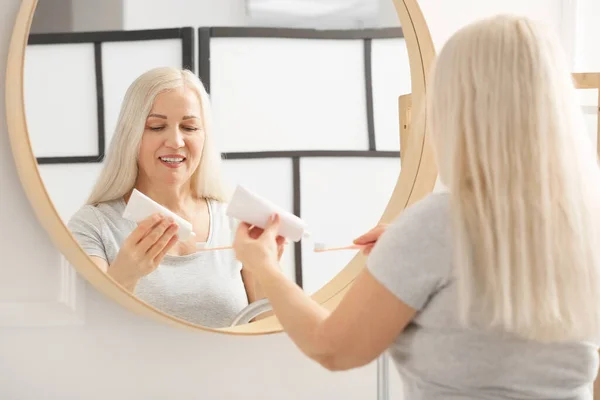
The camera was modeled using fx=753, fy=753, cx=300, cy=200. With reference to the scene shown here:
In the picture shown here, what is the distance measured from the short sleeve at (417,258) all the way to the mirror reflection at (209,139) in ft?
1.30

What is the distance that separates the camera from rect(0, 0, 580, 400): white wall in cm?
94

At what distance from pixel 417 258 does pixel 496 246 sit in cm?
7

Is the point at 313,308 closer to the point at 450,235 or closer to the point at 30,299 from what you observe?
the point at 450,235

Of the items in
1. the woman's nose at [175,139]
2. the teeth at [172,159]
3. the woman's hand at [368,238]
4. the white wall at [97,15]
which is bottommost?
the woman's hand at [368,238]

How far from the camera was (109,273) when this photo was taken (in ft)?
3.08

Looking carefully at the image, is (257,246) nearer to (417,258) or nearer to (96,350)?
(417,258)

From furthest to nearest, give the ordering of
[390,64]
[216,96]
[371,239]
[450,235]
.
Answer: [390,64] → [216,96] → [371,239] → [450,235]

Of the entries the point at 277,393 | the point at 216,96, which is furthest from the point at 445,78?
the point at 277,393

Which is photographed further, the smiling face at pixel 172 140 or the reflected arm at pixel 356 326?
the smiling face at pixel 172 140

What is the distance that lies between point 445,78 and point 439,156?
0.22 ft

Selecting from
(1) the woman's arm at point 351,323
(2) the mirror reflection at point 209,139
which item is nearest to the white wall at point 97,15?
(2) the mirror reflection at point 209,139

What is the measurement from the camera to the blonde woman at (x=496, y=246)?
0.63 meters

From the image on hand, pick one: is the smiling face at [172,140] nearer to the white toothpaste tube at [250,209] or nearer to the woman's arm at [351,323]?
the white toothpaste tube at [250,209]

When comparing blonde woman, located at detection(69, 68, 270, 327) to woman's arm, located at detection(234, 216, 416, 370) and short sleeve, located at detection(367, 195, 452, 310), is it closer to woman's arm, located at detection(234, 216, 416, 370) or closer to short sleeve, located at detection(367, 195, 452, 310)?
woman's arm, located at detection(234, 216, 416, 370)
